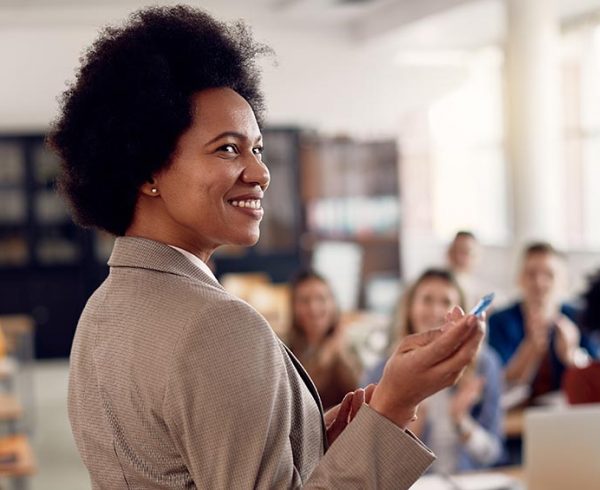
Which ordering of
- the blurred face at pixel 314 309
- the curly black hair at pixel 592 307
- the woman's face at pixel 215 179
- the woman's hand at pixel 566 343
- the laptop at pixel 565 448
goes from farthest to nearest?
the woman's hand at pixel 566 343, the blurred face at pixel 314 309, the curly black hair at pixel 592 307, the laptop at pixel 565 448, the woman's face at pixel 215 179

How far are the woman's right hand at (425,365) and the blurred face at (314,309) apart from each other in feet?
10.8

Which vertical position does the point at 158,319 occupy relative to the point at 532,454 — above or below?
above

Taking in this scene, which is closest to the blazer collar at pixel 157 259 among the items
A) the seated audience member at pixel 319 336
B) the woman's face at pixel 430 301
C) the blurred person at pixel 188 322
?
the blurred person at pixel 188 322

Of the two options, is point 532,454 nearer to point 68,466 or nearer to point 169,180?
point 169,180

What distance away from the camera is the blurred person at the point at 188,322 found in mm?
1049

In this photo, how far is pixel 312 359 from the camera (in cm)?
429

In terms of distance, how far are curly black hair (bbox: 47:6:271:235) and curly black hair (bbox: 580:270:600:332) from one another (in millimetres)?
2627

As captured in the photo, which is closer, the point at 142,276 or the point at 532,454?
the point at 142,276

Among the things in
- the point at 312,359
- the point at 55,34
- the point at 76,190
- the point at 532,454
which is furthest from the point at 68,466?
the point at 76,190

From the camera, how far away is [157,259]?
46.3 inches

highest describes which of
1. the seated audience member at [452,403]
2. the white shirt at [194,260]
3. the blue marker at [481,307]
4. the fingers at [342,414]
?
the white shirt at [194,260]

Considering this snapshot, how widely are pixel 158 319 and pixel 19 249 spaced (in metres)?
9.76

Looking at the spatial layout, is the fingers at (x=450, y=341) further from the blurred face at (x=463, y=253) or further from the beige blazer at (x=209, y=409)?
the blurred face at (x=463, y=253)

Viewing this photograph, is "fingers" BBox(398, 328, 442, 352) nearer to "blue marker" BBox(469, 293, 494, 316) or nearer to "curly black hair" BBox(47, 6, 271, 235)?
"blue marker" BBox(469, 293, 494, 316)
